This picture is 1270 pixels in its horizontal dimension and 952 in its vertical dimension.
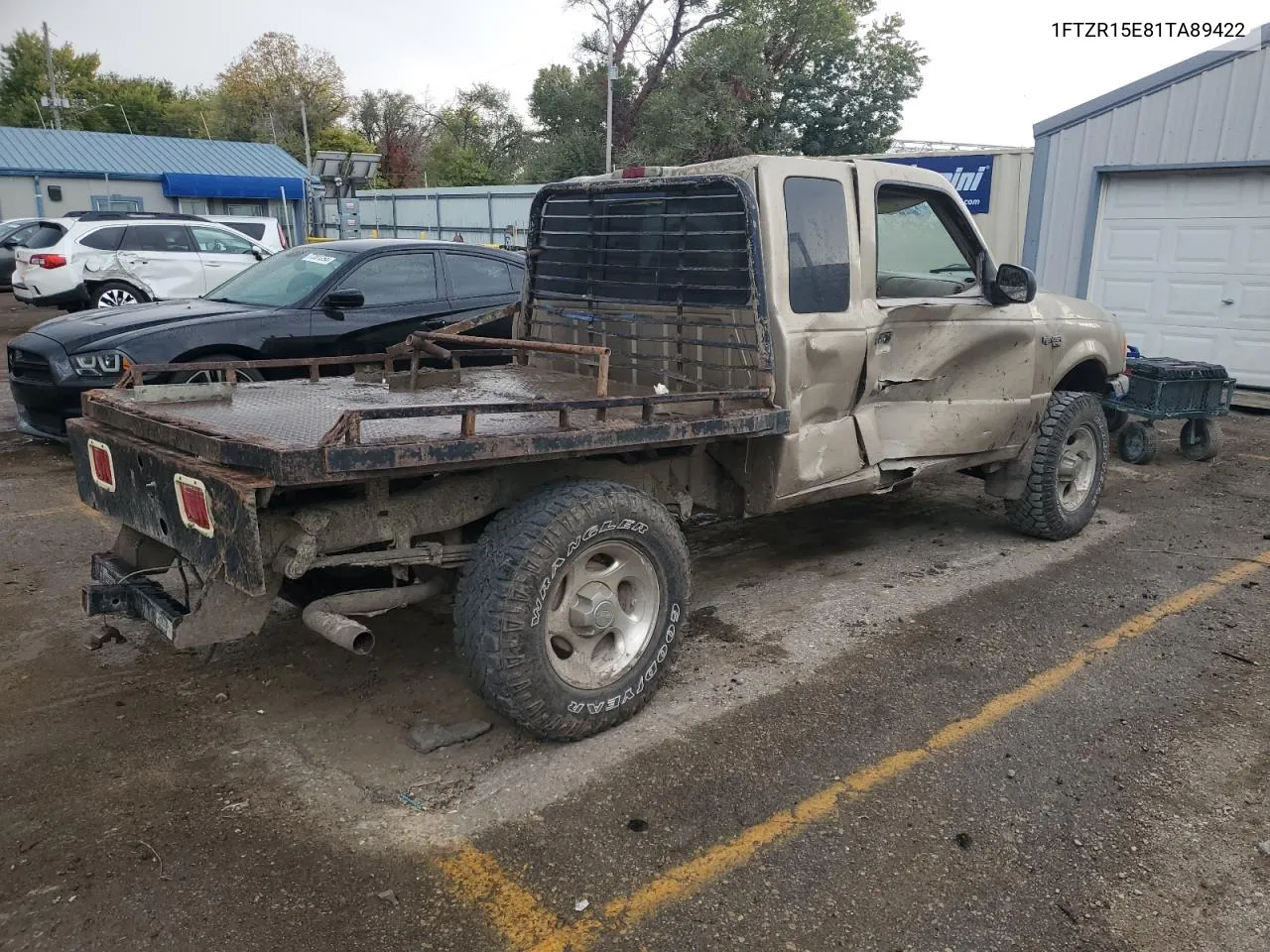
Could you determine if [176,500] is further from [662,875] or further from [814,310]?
[814,310]

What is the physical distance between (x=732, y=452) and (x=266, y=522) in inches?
83.7

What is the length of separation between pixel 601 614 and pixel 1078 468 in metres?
3.80

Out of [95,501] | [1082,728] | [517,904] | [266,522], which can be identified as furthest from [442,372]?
[1082,728]

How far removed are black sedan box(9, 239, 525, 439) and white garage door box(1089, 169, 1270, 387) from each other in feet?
25.5

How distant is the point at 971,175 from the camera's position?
13.7 m

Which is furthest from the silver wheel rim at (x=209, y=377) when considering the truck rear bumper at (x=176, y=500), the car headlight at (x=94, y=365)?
the truck rear bumper at (x=176, y=500)

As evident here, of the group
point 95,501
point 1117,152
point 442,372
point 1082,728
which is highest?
point 1117,152

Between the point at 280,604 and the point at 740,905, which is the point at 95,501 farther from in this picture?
the point at 740,905

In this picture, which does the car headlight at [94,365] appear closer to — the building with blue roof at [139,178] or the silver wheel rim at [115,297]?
Answer: the silver wheel rim at [115,297]

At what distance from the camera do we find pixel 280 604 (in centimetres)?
467

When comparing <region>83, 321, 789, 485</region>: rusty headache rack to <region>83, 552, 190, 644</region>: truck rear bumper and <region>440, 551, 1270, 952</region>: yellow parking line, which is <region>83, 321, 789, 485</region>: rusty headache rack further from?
<region>440, 551, 1270, 952</region>: yellow parking line

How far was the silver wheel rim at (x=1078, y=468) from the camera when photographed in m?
5.86

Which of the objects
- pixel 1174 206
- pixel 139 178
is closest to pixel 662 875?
pixel 1174 206

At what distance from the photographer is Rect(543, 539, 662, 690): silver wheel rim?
3.45m
